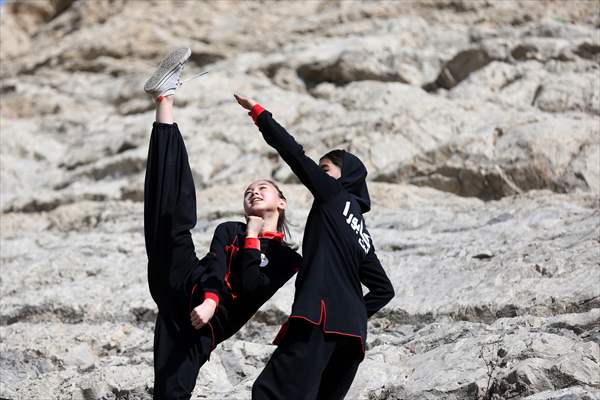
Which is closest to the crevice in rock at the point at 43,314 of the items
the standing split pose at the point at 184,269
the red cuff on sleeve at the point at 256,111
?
the standing split pose at the point at 184,269

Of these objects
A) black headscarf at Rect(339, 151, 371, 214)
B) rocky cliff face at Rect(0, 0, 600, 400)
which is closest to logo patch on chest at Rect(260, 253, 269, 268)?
black headscarf at Rect(339, 151, 371, 214)

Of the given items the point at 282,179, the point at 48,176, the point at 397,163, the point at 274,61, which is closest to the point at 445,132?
the point at 397,163

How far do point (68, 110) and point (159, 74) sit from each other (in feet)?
30.7

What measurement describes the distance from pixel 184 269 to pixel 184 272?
1 centimetres

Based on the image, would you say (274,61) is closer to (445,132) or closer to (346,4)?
(346,4)

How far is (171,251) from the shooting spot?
4.09 m

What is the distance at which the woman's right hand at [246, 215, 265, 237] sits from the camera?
407cm

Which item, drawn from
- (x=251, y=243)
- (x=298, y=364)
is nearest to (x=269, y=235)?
(x=251, y=243)

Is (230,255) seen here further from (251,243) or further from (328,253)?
(328,253)

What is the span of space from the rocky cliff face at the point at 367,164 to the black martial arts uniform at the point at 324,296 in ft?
3.01

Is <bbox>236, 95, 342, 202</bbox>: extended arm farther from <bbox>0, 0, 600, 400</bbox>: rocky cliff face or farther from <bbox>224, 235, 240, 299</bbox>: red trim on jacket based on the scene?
<bbox>0, 0, 600, 400</bbox>: rocky cliff face

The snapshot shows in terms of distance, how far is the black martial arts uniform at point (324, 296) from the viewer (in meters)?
3.64

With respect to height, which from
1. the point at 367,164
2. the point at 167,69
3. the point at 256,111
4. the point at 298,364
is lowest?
the point at 367,164

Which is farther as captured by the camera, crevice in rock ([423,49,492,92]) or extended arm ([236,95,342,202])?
crevice in rock ([423,49,492,92])
